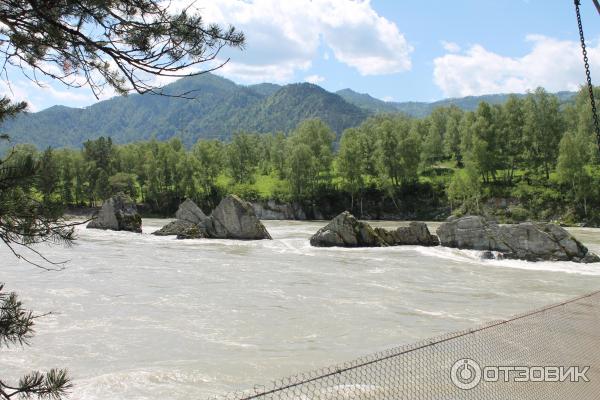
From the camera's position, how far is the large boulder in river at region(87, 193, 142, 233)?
5250 centimetres

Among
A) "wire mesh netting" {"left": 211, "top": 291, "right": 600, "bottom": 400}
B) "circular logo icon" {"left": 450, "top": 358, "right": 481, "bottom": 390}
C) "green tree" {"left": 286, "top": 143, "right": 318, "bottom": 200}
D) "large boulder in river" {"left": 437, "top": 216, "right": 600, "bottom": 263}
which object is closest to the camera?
"wire mesh netting" {"left": 211, "top": 291, "right": 600, "bottom": 400}

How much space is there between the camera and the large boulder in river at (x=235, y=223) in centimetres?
4594

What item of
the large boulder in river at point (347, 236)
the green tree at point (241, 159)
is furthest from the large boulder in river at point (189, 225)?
the green tree at point (241, 159)

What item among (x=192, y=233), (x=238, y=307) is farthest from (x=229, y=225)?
(x=238, y=307)

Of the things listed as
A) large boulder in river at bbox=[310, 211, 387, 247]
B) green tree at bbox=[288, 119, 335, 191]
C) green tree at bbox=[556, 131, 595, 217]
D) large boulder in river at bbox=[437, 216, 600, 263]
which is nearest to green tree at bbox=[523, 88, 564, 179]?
green tree at bbox=[556, 131, 595, 217]

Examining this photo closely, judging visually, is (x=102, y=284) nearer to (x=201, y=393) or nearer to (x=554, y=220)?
(x=201, y=393)

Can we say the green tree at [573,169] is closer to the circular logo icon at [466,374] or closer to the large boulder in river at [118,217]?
the large boulder in river at [118,217]

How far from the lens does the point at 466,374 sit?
11609 mm

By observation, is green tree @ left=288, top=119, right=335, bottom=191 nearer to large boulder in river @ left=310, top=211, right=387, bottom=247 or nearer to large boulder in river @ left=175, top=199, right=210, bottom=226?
large boulder in river @ left=175, top=199, right=210, bottom=226

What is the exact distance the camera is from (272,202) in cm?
8669

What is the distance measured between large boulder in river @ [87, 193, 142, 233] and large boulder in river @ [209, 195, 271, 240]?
10.3 metres

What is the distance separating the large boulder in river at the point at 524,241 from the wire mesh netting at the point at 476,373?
18.3 metres

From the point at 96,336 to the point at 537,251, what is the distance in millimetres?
27830


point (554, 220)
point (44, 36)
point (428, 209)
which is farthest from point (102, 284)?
point (428, 209)
